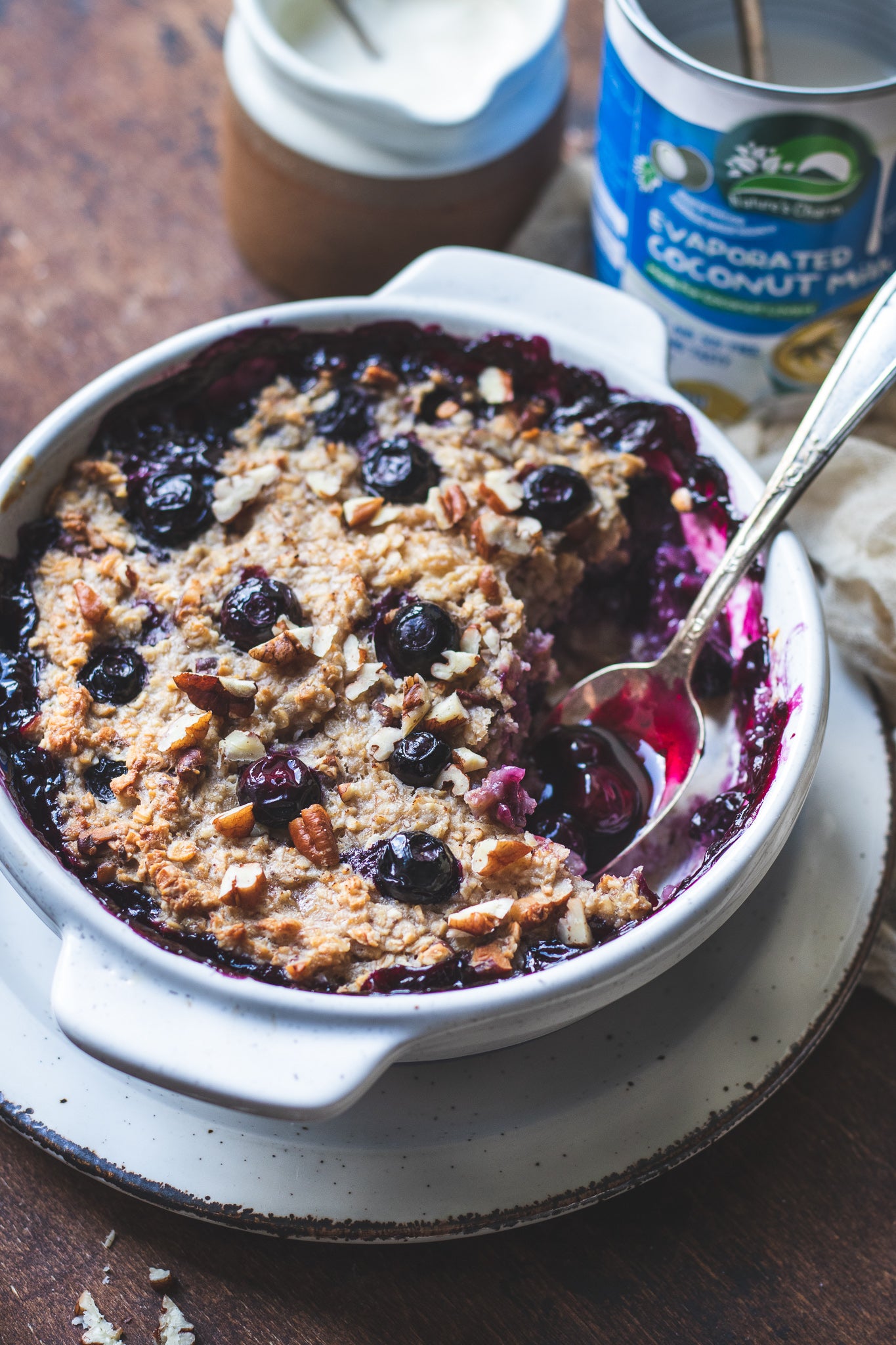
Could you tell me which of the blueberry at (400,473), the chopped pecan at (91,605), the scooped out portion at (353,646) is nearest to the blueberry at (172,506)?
the scooped out portion at (353,646)

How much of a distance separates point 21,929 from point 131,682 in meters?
0.45

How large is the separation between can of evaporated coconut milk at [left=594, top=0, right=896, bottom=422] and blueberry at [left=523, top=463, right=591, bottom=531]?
600mm

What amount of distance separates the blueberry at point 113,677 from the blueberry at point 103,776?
10 cm

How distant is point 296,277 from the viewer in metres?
2.78

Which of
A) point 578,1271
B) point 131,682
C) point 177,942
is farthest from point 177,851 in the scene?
point 578,1271

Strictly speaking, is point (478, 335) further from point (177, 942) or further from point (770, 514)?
point (177, 942)

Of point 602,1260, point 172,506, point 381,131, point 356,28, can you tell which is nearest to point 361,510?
point 172,506

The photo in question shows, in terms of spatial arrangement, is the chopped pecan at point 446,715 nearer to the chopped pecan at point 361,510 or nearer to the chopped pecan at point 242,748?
the chopped pecan at point 242,748

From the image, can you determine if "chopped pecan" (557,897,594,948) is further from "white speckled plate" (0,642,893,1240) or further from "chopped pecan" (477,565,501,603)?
"chopped pecan" (477,565,501,603)

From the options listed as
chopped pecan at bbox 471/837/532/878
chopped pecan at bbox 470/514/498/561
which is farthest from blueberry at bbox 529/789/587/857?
chopped pecan at bbox 470/514/498/561

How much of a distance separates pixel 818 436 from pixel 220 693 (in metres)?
1.04

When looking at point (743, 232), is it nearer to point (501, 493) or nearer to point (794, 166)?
point (794, 166)

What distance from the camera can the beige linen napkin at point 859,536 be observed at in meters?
2.19

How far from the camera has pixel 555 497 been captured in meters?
2.04
